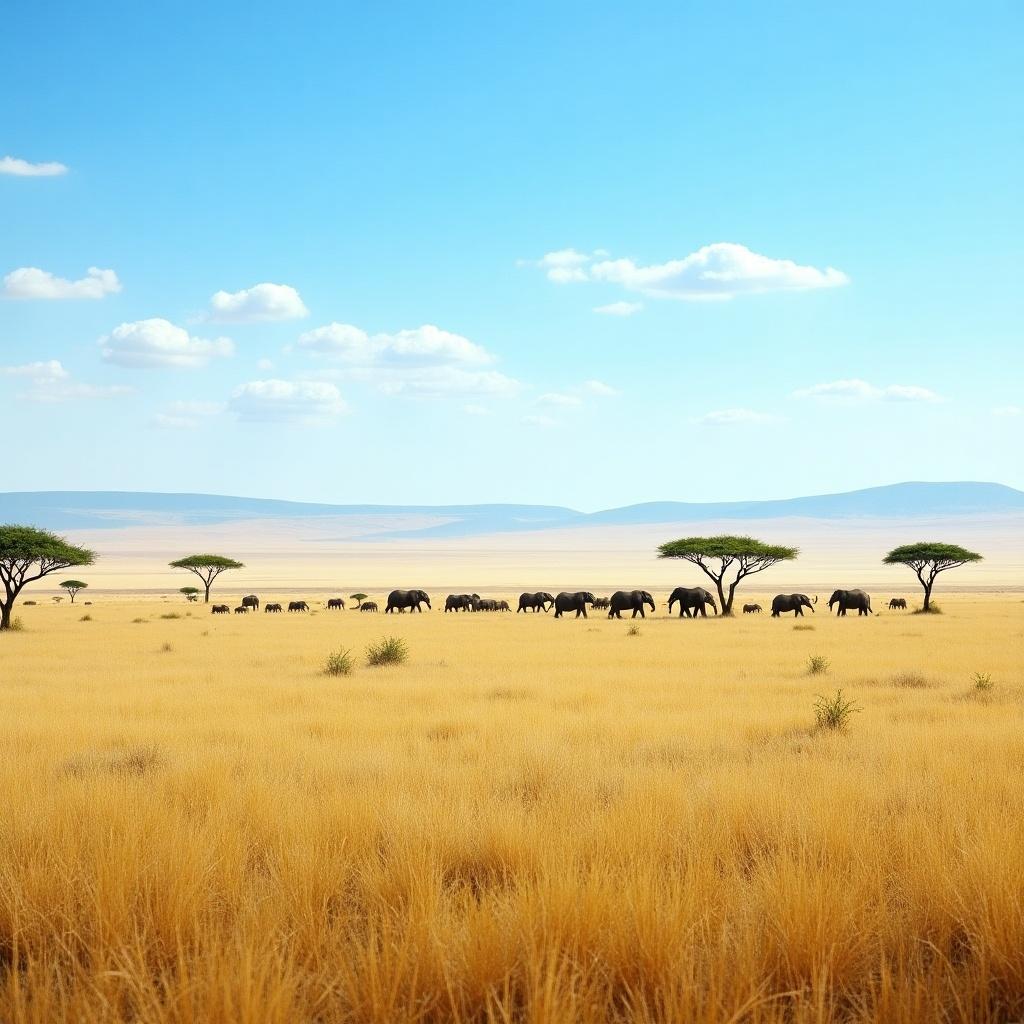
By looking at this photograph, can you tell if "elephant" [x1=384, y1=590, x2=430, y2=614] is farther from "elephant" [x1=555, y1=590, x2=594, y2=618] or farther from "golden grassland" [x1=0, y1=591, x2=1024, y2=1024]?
"golden grassland" [x1=0, y1=591, x2=1024, y2=1024]

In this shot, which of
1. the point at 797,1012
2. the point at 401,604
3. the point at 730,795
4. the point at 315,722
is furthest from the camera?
the point at 401,604

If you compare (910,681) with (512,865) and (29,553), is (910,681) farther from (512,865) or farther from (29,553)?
(29,553)

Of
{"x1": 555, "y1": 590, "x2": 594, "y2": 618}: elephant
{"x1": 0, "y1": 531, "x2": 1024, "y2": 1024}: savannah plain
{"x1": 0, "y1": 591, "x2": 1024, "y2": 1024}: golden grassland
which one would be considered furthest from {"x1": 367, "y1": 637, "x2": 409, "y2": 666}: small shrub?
{"x1": 555, "y1": 590, "x2": 594, "y2": 618}: elephant

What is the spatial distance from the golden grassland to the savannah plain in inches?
1.3

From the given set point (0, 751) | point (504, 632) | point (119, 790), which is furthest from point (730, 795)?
point (504, 632)

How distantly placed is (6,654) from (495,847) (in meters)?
30.6

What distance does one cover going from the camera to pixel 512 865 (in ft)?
24.2

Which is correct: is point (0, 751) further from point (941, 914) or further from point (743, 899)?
point (941, 914)

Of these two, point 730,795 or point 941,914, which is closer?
point 941,914

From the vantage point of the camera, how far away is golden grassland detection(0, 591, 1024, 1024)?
16.5 feet

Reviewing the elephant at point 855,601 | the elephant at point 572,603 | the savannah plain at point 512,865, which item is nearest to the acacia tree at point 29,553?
the elephant at point 572,603

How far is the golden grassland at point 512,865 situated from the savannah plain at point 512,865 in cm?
3

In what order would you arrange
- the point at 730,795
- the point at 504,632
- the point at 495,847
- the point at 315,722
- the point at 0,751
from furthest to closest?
the point at 504,632 < the point at 315,722 < the point at 0,751 < the point at 730,795 < the point at 495,847

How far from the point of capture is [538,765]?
11391 mm
